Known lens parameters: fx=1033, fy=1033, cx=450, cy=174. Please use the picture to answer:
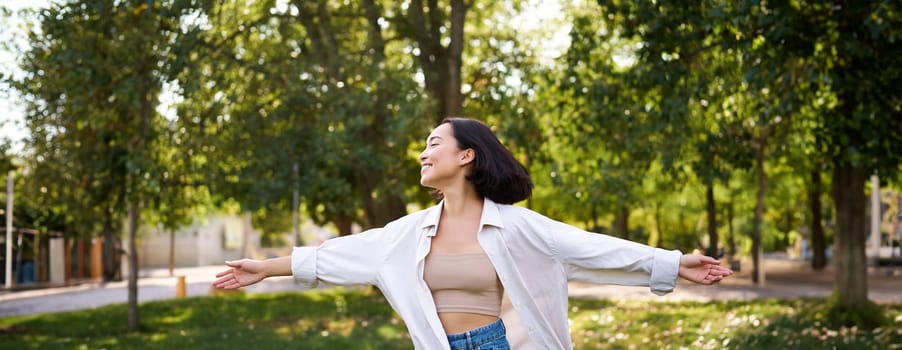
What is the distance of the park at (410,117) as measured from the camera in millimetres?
11312

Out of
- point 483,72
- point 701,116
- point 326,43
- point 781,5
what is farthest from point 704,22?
point 483,72

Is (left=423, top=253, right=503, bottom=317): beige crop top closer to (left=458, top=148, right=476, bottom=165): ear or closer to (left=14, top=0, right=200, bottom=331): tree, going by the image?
(left=458, top=148, right=476, bottom=165): ear

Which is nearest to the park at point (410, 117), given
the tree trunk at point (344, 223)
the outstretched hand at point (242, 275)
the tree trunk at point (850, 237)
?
the tree trunk at point (850, 237)

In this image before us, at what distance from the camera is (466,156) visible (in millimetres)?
4465

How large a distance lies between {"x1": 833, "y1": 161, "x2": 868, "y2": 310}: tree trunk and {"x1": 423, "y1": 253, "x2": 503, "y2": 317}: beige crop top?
1150cm

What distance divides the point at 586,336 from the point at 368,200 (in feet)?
24.5

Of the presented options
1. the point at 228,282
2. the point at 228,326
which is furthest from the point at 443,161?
the point at 228,326

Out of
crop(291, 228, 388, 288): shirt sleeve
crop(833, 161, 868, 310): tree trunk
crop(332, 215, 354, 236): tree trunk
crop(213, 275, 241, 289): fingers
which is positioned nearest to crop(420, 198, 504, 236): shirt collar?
crop(291, 228, 388, 288): shirt sleeve

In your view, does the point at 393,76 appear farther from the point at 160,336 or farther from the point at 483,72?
the point at 160,336

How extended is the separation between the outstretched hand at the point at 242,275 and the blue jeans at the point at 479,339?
38.4 inches

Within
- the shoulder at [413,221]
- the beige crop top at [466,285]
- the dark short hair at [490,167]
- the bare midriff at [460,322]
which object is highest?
the dark short hair at [490,167]

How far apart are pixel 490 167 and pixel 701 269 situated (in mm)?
981

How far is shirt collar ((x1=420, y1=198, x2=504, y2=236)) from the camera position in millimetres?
4336

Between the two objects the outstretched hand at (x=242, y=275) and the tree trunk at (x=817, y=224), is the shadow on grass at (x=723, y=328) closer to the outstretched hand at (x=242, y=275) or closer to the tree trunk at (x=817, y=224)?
the outstretched hand at (x=242, y=275)
